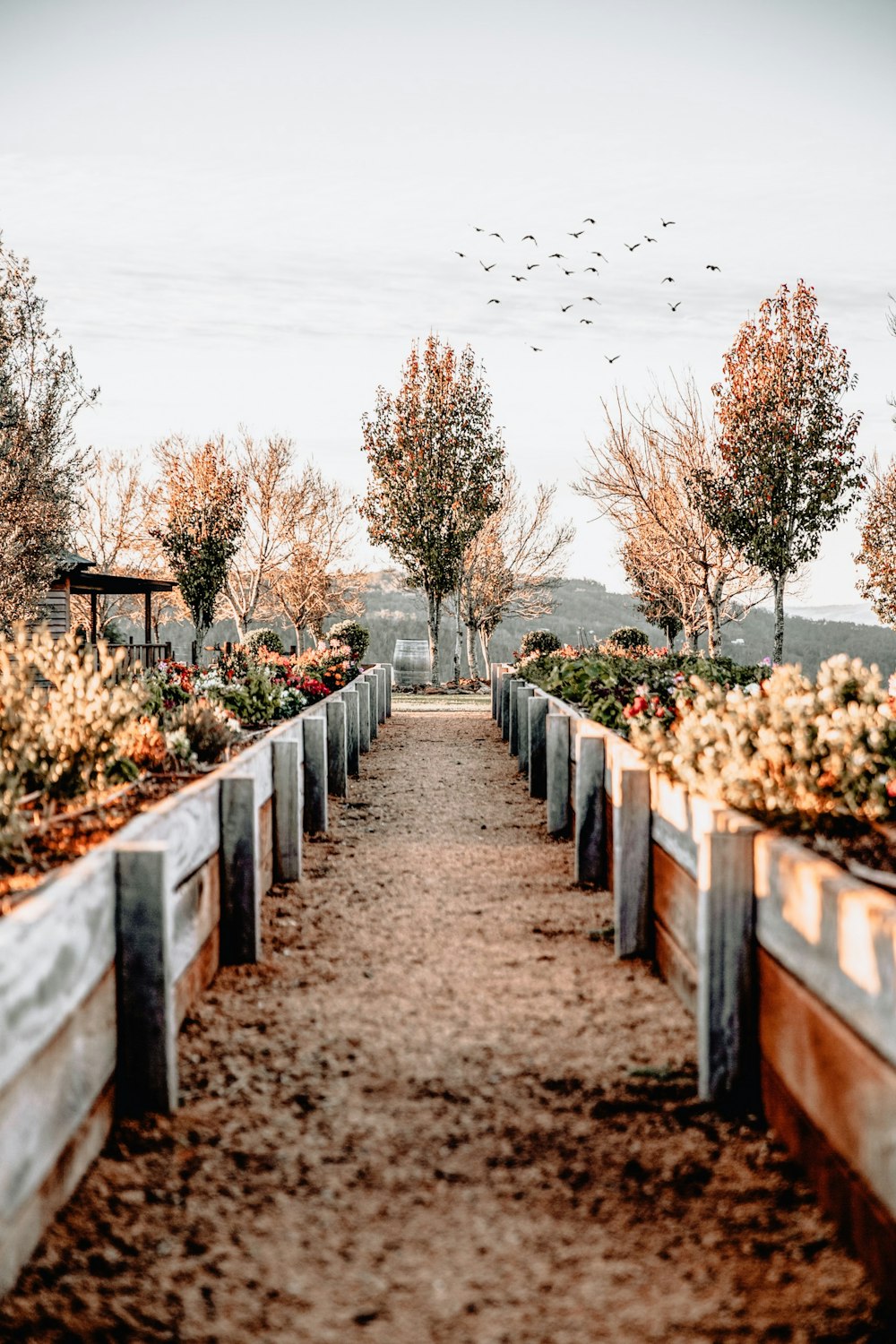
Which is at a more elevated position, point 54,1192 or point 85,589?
point 85,589

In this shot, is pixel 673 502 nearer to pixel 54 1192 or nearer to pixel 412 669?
pixel 412 669

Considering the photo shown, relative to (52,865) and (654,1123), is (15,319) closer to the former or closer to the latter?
(52,865)

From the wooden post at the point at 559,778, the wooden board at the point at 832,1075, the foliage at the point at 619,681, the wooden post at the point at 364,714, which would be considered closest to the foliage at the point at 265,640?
the foliage at the point at 619,681

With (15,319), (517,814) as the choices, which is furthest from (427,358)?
(517,814)

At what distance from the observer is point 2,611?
61.7 ft

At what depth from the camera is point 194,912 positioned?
4273 millimetres

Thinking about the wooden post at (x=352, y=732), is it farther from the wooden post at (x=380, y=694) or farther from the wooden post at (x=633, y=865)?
the wooden post at (x=633, y=865)

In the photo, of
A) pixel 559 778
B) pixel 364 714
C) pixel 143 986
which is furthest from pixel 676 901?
pixel 364 714

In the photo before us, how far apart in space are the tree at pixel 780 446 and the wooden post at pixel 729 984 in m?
20.7

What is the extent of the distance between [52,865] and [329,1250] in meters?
1.99

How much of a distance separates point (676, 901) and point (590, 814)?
1.91 m

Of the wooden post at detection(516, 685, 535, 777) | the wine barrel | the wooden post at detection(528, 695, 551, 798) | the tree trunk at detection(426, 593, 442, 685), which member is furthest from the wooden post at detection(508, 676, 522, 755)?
the wine barrel

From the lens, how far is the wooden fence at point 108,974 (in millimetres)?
2453

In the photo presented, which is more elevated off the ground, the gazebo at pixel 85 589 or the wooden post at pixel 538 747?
the gazebo at pixel 85 589
